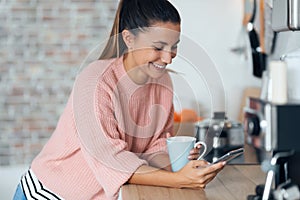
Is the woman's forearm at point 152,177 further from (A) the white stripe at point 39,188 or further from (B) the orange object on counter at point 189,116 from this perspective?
(A) the white stripe at point 39,188

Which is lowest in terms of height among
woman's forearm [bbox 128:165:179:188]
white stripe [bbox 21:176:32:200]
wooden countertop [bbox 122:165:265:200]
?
white stripe [bbox 21:176:32:200]

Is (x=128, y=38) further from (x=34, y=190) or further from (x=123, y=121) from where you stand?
(x=34, y=190)

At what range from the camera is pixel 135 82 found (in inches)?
42.1

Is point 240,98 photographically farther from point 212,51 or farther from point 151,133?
point 151,133

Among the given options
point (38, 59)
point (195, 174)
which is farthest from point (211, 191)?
point (38, 59)

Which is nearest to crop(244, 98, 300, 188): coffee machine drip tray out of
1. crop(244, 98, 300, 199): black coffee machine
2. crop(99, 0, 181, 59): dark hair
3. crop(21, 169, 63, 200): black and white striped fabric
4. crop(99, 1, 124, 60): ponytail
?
crop(244, 98, 300, 199): black coffee machine

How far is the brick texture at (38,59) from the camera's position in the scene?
2.43 meters

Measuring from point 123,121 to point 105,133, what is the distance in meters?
0.08

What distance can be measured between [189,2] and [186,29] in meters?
0.13

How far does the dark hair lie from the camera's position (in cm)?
97

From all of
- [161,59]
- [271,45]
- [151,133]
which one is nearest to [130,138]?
[151,133]

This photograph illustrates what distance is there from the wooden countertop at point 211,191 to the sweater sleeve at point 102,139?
0.13 feet

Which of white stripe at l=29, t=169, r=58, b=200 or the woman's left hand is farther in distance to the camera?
white stripe at l=29, t=169, r=58, b=200

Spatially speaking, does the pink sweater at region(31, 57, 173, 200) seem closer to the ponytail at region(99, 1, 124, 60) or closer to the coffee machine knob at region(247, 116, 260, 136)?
the ponytail at region(99, 1, 124, 60)
